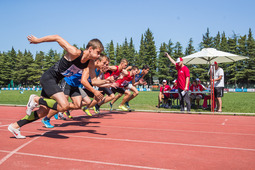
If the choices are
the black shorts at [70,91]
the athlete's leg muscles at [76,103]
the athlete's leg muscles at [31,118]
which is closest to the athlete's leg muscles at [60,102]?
the athlete's leg muscles at [31,118]

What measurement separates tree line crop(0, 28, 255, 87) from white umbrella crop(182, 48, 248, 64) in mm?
50953

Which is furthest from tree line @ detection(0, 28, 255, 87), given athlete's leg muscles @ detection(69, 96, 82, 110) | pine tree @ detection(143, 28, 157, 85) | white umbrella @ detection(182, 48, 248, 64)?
athlete's leg muscles @ detection(69, 96, 82, 110)

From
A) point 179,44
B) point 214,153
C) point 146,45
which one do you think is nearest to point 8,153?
point 214,153

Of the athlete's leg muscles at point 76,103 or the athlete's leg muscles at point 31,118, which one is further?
the athlete's leg muscles at point 76,103

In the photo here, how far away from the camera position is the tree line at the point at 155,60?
63.9 m

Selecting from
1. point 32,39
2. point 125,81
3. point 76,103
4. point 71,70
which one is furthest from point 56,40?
point 125,81

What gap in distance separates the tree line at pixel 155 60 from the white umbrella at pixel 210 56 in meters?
51.0

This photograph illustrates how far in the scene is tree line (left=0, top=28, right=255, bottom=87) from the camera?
6391 cm

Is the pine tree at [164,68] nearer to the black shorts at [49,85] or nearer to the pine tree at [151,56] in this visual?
the pine tree at [151,56]

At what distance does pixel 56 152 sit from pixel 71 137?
4.11 ft

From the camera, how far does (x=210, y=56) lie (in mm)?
11688

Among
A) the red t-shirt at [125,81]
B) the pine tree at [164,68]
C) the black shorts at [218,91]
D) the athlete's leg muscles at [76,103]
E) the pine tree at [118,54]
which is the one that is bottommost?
the athlete's leg muscles at [76,103]

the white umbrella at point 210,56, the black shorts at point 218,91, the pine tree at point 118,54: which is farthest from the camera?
the pine tree at point 118,54

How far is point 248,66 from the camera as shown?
63031 millimetres
